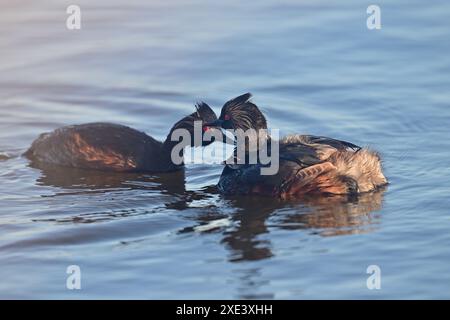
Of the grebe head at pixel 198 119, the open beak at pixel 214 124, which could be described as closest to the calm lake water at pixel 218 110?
the grebe head at pixel 198 119

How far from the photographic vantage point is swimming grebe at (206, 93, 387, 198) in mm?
10125

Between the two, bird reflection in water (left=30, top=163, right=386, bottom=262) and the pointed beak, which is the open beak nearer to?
the pointed beak

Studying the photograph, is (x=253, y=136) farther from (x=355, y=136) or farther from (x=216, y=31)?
(x=216, y=31)

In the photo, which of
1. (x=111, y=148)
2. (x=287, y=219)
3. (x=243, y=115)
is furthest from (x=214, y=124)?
(x=287, y=219)

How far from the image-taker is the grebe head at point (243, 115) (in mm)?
10938

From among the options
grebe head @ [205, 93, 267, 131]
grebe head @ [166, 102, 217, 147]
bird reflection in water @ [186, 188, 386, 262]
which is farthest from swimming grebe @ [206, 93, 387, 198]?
grebe head @ [166, 102, 217, 147]

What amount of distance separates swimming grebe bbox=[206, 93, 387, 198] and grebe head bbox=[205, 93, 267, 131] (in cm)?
58

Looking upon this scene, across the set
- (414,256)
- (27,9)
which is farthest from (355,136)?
(27,9)

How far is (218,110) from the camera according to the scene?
12797 millimetres

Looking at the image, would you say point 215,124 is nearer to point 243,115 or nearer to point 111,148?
point 243,115

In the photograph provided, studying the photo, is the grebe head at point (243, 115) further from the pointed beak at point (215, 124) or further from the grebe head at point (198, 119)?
the grebe head at point (198, 119)

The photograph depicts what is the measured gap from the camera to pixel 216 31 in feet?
49.8

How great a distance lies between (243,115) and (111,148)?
159 centimetres

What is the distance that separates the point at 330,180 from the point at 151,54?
5208mm
